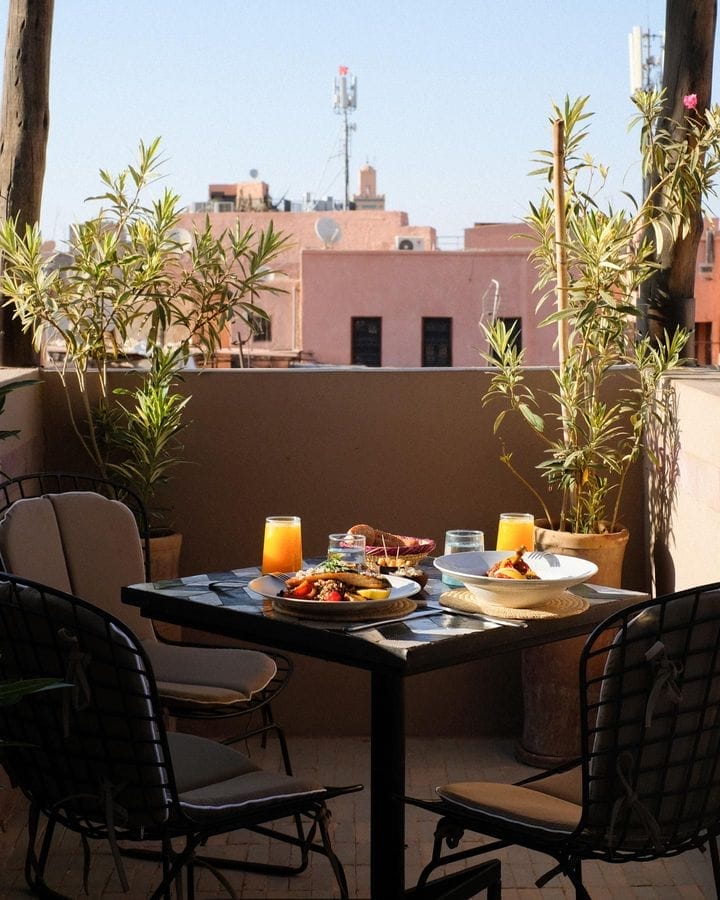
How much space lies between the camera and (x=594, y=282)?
13.1 ft

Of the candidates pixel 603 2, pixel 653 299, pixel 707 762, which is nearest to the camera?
pixel 707 762

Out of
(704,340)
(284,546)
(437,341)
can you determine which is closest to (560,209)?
(284,546)

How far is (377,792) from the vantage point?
2557mm

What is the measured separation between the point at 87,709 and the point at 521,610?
0.87 meters

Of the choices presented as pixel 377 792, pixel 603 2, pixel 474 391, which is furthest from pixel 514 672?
pixel 603 2

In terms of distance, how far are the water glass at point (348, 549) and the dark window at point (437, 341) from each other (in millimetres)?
16920

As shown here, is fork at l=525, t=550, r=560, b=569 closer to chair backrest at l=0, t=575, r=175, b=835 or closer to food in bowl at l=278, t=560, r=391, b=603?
food in bowl at l=278, t=560, r=391, b=603

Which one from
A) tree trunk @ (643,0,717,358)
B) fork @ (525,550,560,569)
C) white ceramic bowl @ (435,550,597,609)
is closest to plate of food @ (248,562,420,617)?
white ceramic bowl @ (435,550,597,609)

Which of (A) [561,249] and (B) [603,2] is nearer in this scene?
(A) [561,249]

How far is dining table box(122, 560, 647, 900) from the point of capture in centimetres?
240

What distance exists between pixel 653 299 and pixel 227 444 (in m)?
1.53

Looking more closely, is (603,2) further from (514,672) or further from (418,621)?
(418,621)

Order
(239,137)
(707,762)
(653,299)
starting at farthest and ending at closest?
1. (239,137)
2. (653,299)
3. (707,762)

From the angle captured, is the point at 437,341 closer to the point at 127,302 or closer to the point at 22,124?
the point at 22,124
